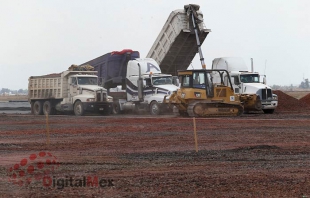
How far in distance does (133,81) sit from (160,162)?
75.2 feet

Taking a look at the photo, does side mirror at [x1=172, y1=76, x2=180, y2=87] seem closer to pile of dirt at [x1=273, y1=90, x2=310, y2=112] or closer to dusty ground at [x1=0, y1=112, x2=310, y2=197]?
pile of dirt at [x1=273, y1=90, x2=310, y2=112]

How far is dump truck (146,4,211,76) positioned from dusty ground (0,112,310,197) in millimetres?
12704

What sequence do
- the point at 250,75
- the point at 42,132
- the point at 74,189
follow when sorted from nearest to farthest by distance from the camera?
the point at 74,189 < the point at 42,132 < the point at 250,75

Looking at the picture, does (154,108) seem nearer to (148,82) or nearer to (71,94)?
(148,82)

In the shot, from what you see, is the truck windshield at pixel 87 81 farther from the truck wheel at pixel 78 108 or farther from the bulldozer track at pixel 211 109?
the bulldozer track at pixel 211 109

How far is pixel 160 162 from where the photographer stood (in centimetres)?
1317

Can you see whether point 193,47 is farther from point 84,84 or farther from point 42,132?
point 42,132

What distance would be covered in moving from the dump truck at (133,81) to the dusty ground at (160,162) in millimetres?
11781

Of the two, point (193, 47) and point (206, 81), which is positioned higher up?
point (193, 47)

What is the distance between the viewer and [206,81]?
30.2 meters

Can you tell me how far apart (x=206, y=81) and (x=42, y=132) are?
1037cm

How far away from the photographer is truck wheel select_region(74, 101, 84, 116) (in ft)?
116

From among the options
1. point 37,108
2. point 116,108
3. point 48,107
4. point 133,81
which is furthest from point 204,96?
point 37,108

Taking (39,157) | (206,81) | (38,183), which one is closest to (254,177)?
(38,183)
